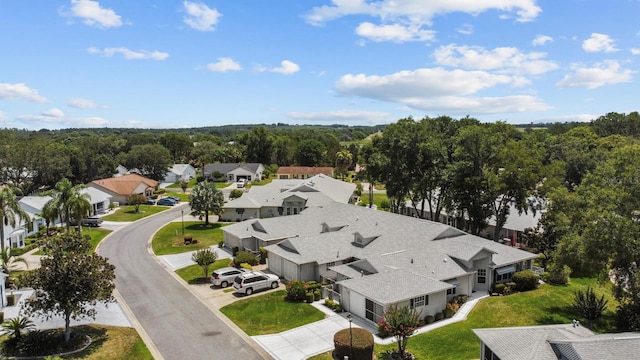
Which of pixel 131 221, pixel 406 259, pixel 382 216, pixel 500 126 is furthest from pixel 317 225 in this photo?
pixel 131 221

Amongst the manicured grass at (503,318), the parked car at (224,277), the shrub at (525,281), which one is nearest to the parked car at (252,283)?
the parked car at (224,277)

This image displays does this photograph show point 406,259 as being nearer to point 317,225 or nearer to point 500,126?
point 317,225

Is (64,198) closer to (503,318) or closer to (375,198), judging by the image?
(503,318)

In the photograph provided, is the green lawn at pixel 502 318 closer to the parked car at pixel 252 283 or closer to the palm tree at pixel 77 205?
the parked car at pixel 252 283

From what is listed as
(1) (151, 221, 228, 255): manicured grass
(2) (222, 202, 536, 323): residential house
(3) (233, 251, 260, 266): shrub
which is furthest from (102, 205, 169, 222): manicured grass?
(3) (233, 251, 260, 266): shrub

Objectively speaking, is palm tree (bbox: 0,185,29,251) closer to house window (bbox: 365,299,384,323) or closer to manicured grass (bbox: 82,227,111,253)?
manicured grass (bbox: 82,227,111,253)

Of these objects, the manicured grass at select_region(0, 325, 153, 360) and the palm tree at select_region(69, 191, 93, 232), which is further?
the palm tree at select_region(69, 191, 93, 232)

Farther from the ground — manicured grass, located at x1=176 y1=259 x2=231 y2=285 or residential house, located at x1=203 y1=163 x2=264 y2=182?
residential house, located at x1=203 y1=163 x2=264 y2=182

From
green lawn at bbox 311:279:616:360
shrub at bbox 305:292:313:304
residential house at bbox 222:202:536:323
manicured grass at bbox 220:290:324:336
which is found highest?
residential house at bbox 222:202:536:323

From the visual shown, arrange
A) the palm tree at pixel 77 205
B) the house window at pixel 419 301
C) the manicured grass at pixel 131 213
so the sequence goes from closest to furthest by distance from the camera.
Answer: the house window at pixel 419 301
the palm tree at pixel 77 205
the manicured grass at pixel 131 213
